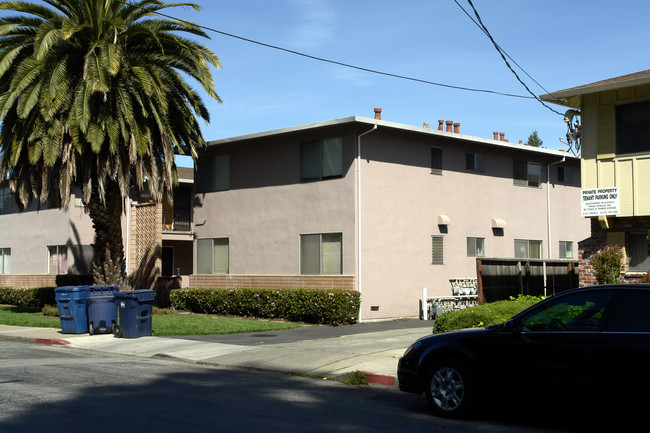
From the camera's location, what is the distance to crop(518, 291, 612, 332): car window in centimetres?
820

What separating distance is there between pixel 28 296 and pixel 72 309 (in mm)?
13930

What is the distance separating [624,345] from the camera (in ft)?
25.5

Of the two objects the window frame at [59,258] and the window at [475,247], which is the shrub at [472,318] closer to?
the window at [475,247]

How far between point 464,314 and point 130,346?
7649 millimetres

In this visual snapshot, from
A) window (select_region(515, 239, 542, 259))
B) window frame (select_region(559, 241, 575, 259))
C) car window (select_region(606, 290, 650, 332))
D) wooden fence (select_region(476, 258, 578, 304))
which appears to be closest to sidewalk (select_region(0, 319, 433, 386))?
wooden fence (select_region(476, 258, 578, 304))

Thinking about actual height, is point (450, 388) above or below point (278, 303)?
below

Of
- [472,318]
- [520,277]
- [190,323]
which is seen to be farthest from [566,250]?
[472,318]

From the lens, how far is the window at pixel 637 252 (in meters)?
16.0

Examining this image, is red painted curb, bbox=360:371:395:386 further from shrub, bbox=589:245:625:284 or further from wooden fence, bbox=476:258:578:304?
wooden fence, bbox=476:258:578:304

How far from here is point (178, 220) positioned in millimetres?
31000

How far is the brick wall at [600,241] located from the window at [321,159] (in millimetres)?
9039

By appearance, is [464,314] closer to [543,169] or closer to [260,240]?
[260,240]

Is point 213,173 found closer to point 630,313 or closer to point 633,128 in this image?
point 633,128

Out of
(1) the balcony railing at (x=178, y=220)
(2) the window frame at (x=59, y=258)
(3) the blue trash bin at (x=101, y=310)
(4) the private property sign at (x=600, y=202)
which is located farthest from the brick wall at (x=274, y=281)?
(4) the private property sign at (x=600, y=202)
